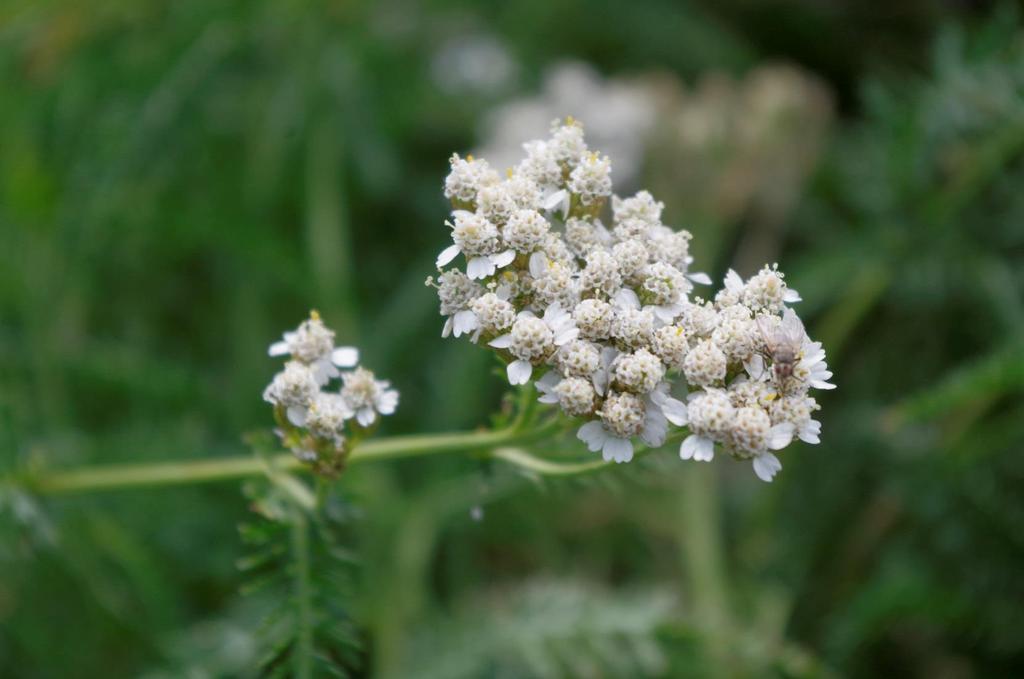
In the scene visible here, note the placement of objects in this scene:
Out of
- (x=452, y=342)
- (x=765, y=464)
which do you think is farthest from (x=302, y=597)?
(x=452, y=342)

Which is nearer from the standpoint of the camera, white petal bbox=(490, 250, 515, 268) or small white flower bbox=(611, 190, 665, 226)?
white petal bbox=(490, 250, 515, 268)

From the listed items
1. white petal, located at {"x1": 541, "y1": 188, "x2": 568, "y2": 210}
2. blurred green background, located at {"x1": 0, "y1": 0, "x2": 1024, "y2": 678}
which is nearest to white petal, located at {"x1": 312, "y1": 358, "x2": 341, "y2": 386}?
white petal, located at {"x1": 541, "y1": 188, "x2": 568, "y2": 210}

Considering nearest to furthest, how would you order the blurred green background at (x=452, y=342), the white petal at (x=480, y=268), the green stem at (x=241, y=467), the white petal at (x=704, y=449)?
the white petal at (x=704, y=449) → the white petal at (x=480, y=268) → the green stem at (x=241, y=467) → the blurred green background at (x=452, y=342)

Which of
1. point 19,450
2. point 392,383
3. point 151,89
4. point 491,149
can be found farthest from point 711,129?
point 19,450

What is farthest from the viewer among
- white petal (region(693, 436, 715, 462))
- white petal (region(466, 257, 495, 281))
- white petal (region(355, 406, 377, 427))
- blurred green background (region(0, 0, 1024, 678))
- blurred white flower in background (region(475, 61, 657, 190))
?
blurred white flower in background (region(475, 61, 657, 190))

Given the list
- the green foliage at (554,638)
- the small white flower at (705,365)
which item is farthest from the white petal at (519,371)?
the green foliage at (554,638)

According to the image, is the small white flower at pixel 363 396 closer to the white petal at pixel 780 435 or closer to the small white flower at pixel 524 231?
the small white flower at pixel 524 231

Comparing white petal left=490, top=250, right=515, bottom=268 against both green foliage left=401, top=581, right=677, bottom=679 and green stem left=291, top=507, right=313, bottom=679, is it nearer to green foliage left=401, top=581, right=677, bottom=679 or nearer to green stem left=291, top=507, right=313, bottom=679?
green stem left=291, top=507, right=313, bottom=679
